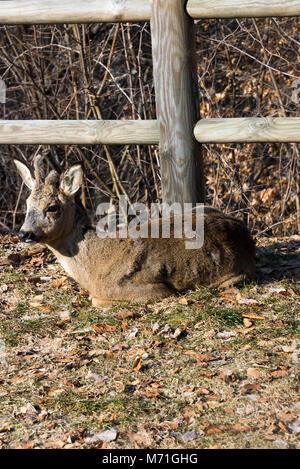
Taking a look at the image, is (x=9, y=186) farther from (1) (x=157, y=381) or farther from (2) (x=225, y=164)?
(1) (x=157, y=381)

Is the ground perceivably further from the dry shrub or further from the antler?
the dry shrub

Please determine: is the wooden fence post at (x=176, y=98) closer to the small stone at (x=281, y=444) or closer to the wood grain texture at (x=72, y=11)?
the wood grain texture at (x=72, y=11)

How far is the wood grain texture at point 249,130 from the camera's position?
5613 mm

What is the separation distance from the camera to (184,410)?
12.5 ft

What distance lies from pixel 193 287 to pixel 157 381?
59.1 inches

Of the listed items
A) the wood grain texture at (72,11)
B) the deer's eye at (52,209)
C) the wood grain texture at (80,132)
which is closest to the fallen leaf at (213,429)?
the deer's eye at (52,209)

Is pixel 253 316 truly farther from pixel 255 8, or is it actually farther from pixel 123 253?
pixel 255 8

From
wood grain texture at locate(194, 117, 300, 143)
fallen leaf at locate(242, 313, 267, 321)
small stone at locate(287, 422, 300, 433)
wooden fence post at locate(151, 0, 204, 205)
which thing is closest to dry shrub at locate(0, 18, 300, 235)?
wooden fence post at locate(151, 0, 204, 205)

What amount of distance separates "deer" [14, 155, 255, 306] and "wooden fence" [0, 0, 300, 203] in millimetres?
501

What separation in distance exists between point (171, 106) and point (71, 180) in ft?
3.49

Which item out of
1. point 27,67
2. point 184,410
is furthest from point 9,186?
point 184,410

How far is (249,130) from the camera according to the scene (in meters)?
5.69

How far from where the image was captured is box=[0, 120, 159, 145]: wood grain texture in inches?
233
